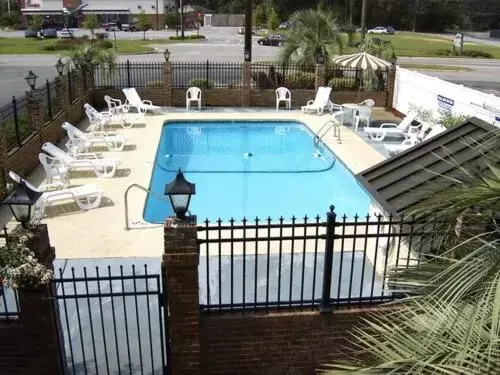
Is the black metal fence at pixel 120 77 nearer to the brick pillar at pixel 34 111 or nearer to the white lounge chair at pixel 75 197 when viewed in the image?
the brick pillar at pixel 34 111

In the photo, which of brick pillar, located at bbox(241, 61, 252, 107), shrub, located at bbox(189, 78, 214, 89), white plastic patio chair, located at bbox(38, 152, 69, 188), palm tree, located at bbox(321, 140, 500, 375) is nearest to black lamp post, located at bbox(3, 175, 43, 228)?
palm tree, located at bbox(321, 140, 500, 375)

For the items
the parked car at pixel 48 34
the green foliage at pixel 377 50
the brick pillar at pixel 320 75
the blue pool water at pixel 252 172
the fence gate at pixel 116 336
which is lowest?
the blue pool water at pixel 252 172

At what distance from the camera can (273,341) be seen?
205 inches

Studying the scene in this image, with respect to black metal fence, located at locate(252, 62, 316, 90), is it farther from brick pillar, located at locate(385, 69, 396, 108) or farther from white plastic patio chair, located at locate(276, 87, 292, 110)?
brick pillar, located at locate(385, 69, 396, 108)

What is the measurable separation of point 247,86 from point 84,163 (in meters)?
10.6

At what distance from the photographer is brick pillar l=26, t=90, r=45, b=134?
12.3m

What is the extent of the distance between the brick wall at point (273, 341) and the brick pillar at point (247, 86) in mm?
16004

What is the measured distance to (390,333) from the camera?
2.67m

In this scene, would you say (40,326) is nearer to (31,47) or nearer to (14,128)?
(14,128)

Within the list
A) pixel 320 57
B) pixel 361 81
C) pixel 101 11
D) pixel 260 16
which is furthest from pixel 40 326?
pixel 101 11

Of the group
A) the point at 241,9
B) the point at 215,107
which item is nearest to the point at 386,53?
the point at 215,107

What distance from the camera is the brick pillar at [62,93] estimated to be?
14917 millimetres

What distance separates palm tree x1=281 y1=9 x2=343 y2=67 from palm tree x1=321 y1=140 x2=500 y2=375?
19.0m

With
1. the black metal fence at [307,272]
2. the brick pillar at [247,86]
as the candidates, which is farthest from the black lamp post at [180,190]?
the brick pillar at [247,86]
